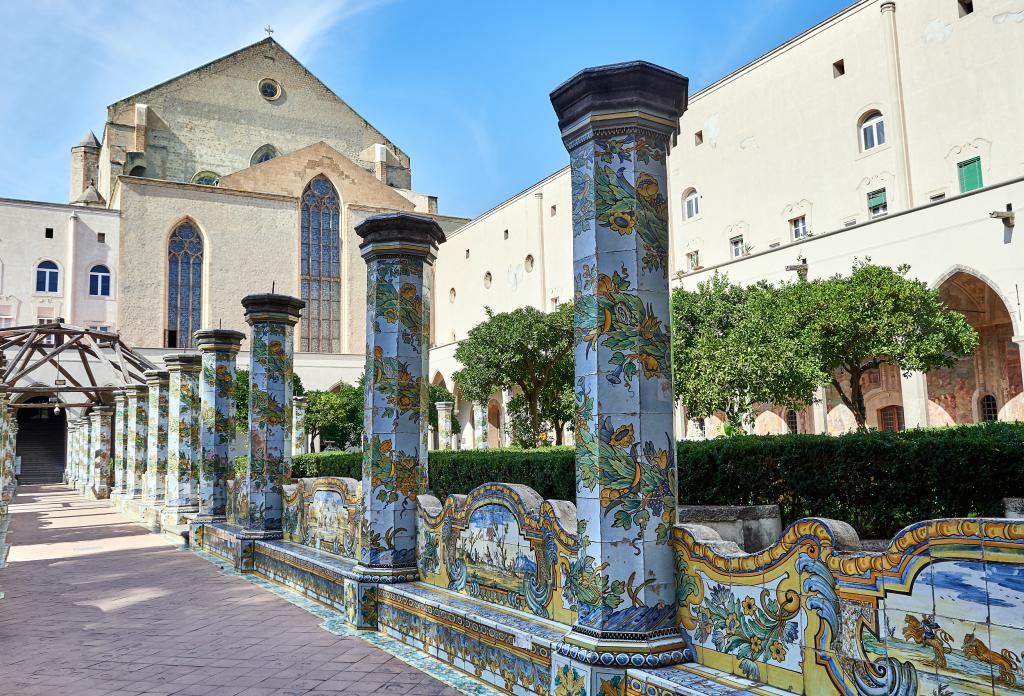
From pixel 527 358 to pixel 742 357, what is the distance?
25.9 feet

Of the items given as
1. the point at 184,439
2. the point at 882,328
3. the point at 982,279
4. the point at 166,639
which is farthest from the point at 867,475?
the point at 982,279

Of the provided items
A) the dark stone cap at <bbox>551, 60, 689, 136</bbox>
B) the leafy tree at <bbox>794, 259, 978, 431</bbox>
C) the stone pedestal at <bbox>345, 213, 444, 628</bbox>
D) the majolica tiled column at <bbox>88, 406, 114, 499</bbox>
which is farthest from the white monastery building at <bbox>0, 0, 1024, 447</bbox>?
the dark stone cap at <bbox>551, 60, 689, 136</bbox>

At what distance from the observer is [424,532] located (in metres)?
6.56

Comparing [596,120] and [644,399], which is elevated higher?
[596,120]

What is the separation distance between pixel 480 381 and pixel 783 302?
31.1 ft

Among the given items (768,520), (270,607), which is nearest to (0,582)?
(270,607)

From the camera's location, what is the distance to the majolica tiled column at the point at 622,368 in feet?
12.9

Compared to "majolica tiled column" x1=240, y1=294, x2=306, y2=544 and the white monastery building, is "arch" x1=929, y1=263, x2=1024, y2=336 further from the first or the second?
"majolica tiled column" x1=240, y1=294, x2=306, y2=544

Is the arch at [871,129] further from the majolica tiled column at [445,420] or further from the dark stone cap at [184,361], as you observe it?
the dark stone cap at [184,361]

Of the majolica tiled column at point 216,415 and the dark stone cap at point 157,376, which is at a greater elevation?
the dark stone cap at point 157,376

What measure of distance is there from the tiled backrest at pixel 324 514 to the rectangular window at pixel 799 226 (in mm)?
19579

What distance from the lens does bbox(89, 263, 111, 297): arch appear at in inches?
1487

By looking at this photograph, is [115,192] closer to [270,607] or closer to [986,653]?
[270,607]

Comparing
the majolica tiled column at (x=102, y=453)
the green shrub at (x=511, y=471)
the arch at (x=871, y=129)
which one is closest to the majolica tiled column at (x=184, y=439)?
the green shrub at (x=511, y=471)
